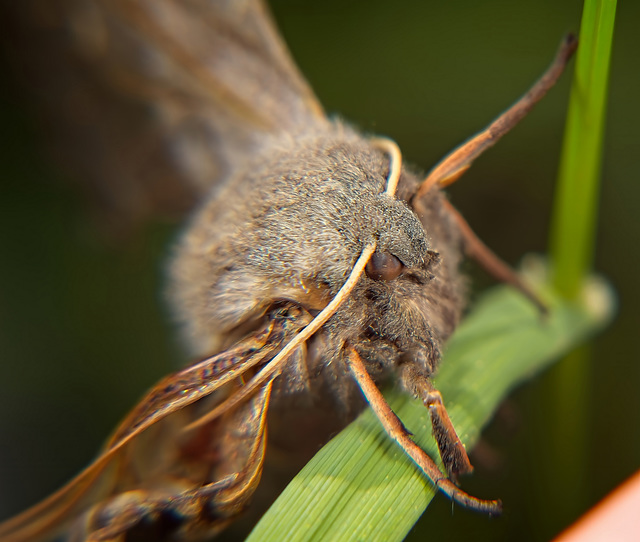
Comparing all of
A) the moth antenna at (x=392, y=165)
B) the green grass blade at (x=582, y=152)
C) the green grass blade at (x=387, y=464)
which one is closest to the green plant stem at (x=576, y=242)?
the green grass blade at (x=582, y=152)

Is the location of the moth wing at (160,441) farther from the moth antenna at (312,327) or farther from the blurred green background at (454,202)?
the blurred green background at (454,202)

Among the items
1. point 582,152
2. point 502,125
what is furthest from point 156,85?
point 582,152

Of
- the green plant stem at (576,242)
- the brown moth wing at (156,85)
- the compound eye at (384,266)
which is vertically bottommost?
the green plant stem at (576,242)

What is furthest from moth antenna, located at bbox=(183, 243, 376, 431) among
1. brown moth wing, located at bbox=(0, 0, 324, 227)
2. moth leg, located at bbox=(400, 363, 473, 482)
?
brown moth wing, located at bbox=(0, 0, 324, 227)

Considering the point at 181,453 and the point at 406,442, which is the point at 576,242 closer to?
the point at 406,442

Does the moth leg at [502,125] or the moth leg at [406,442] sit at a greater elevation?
the moth leg at [502,125]

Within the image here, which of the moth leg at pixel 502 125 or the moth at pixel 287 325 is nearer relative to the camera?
the moth at pixel 287 325
